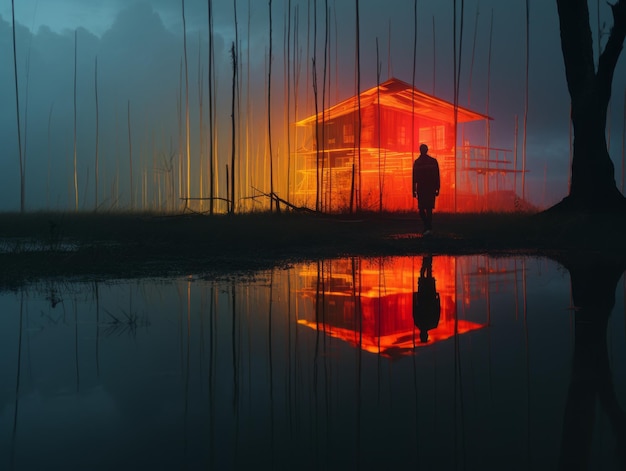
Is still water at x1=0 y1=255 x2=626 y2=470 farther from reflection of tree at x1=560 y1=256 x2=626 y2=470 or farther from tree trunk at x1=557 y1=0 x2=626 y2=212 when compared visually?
tree trunk at x1=557 y1=0 x2=626 y2=212

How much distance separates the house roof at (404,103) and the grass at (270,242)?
7.09m

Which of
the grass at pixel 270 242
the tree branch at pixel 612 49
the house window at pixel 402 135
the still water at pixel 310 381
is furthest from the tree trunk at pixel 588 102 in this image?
the house window at pixel 402 135

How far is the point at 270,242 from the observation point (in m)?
8.62

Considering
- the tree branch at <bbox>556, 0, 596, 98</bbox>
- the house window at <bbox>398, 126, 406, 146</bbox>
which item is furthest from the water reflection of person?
the house window at <bbox>398, 126, 406, 146</bbox>

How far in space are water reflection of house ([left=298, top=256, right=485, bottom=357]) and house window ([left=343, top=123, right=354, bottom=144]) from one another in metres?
17.1

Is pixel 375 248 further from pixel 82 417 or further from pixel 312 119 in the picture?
pixel 312 119

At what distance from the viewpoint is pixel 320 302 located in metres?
3.97

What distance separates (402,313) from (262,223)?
7826 millimetres

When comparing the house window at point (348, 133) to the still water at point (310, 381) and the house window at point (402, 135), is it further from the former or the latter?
the still water at point (310, 381)

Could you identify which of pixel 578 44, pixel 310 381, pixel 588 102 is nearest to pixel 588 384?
pixel 310 381

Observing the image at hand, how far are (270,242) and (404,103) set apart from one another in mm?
15021

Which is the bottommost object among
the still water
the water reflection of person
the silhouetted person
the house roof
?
the still water

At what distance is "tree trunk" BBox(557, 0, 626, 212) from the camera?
10.4 meters

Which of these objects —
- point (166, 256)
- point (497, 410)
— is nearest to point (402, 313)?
point (497, 410)
